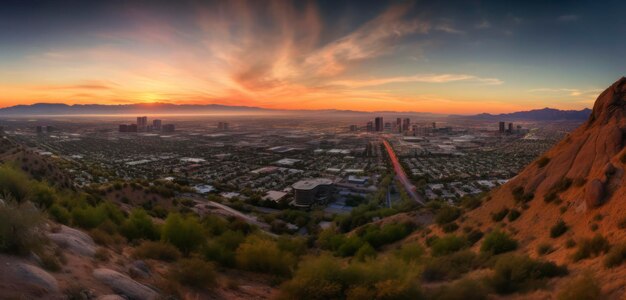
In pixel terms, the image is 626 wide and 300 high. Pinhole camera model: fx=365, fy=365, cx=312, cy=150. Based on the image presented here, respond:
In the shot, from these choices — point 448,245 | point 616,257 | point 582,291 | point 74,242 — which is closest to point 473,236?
point 448,245

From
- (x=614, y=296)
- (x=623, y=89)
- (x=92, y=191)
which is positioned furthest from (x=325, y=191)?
(x=614, y=296)

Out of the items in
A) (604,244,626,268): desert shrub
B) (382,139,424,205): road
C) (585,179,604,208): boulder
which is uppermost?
(585,179,604,208): boulder

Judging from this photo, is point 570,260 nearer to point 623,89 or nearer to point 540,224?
point 540,224

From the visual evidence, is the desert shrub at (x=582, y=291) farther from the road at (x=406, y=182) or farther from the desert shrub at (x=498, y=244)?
the road at (x=406, y=182)

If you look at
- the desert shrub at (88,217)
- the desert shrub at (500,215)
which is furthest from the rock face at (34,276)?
the desert shrub at (500,215)

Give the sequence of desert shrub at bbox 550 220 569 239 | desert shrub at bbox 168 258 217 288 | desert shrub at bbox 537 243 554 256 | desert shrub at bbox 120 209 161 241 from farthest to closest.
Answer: desert shrub at bbox 120 209 161 241
desert shrub at bbox 550 220 569 239
desert shrub at bbox 537 243 554 256
desert shrub at bbox 168 258 217 288

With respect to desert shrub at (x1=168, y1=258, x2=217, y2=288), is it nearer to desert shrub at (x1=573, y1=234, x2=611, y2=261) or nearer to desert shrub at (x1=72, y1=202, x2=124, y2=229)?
desert shrub at (x1=72, y1=202, x2=124, y2=229)

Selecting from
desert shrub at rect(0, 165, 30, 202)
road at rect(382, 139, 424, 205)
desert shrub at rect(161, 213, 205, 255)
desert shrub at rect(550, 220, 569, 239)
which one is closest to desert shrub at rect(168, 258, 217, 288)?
desert shrub at rect(161, 213, 205, 255)
